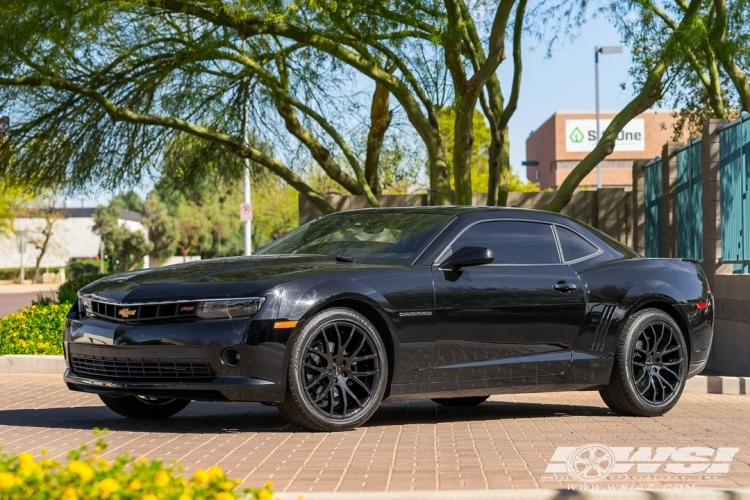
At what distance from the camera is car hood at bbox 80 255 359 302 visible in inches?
310

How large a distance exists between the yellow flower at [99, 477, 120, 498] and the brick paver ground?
76.3 inches

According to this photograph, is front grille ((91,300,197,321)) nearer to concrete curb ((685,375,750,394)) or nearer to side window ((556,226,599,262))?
side window ((556,226,599,262))

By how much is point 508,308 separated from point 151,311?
2.53m

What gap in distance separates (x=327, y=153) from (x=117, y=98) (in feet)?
12.0

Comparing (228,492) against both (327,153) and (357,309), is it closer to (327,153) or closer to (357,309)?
(357,309)

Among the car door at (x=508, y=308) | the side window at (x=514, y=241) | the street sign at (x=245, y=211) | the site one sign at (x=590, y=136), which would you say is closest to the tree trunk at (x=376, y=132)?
the street sign at (x=245, y=211)

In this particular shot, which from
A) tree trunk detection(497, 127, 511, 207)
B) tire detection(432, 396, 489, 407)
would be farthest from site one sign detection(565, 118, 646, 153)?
tire detection(432, 396, 489, 407)

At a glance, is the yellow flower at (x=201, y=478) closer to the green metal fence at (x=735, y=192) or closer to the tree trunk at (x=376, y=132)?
the green metal fence at (x=735, y=192)

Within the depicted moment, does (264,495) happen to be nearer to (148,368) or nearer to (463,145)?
(148,368)

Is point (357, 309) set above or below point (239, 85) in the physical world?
below

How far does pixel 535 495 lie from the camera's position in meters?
5.26

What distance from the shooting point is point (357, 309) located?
8.25 m

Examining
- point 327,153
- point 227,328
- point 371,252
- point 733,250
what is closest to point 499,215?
point 371,252

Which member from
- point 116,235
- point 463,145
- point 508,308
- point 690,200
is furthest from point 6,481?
point 116,235
